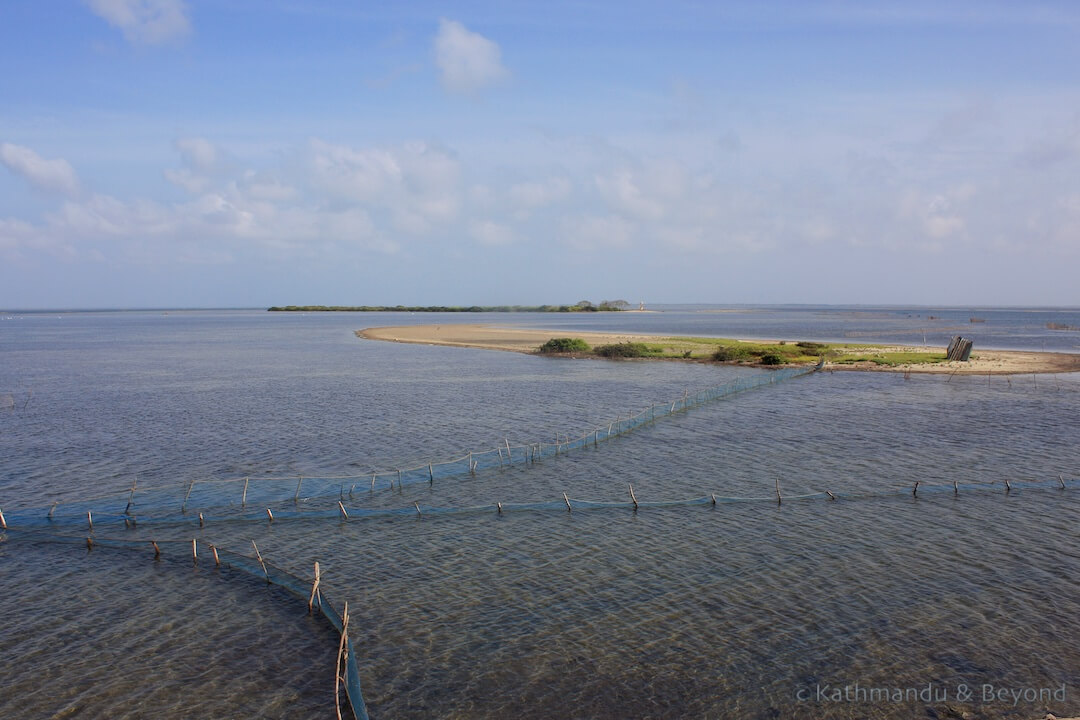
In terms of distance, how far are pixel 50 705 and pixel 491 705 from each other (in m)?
9.29

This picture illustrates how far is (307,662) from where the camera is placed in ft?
54.4

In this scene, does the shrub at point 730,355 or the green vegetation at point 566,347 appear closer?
the shrub at point 730,355

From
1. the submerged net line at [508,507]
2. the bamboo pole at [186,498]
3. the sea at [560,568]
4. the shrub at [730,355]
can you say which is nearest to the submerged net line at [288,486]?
the bamboo pole at [186,498]

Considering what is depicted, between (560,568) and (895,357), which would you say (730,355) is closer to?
(895,357)

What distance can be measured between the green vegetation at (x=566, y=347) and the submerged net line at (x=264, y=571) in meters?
70.3

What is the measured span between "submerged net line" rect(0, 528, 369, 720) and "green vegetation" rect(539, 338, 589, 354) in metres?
70.3

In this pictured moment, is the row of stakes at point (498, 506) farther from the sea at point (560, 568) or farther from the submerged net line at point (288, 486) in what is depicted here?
the submerged net line at point (288, 486)

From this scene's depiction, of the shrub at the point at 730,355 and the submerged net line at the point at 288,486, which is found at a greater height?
the shrub at the point at 730,355

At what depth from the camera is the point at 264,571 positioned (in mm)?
20906

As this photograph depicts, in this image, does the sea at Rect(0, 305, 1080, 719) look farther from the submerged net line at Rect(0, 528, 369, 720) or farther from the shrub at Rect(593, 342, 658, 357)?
the shrub at Rect(593, 342, 658, 357)

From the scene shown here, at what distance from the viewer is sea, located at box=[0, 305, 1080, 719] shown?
15.6 m

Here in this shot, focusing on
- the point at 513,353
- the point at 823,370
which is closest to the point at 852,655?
the point at 823,370

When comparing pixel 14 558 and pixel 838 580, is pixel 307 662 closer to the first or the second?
pixel 14 558

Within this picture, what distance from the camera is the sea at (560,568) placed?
613 inches
